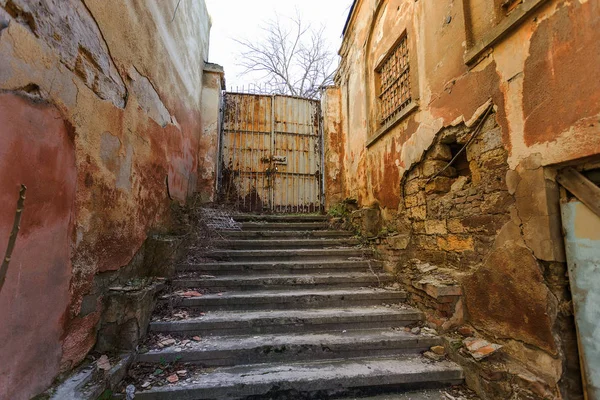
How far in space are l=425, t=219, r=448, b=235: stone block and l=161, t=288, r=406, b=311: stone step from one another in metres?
0.81

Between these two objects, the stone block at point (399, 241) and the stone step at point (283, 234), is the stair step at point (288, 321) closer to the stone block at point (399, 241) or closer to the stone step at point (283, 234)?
the stone block at point (399, 241)

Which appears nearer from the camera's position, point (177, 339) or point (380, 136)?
point (177, 339)

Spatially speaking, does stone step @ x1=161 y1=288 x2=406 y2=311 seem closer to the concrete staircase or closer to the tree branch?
the concrete staircase

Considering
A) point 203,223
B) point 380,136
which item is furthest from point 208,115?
point 380,136

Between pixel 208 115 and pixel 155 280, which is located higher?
pixel 208 115

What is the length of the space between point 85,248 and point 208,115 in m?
4.75

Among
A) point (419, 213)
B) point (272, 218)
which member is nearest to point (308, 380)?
point (419, 213)

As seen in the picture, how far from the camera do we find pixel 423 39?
11.3 ft

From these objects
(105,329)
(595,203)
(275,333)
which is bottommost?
(275,333)

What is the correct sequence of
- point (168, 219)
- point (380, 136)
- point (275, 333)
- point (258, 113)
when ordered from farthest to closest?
point (258, 113) < point (380, 136) < point (168, 219) < point (275, 333)

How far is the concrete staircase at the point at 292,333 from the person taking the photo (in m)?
2.27

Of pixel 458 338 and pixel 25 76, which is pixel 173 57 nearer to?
pixel 25 76

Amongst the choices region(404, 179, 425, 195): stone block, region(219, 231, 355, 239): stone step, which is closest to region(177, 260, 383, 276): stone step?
region(219, 231, 355, 239): stone step

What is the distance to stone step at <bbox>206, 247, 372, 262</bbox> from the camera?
4.07 meters
